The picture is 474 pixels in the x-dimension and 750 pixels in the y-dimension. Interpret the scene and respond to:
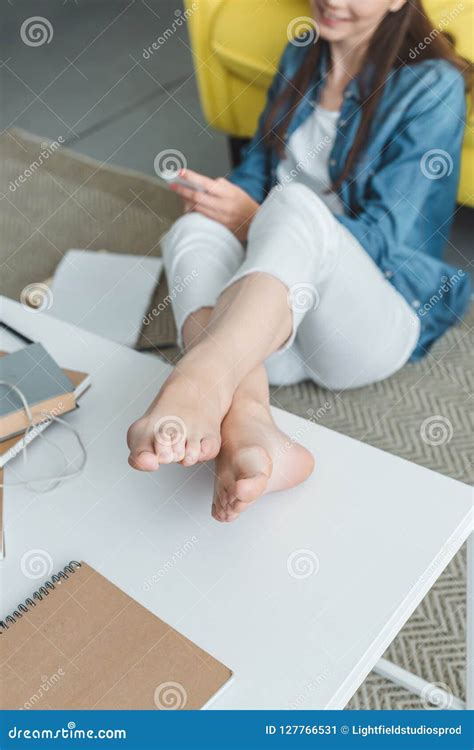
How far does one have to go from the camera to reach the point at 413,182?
1.28 m

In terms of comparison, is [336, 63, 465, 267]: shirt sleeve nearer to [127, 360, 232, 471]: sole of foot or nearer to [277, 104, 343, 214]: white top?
[277, 104, 343, 214]: white top

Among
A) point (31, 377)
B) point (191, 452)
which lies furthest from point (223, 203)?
point (191, 452)

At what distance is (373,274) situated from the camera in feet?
3.97

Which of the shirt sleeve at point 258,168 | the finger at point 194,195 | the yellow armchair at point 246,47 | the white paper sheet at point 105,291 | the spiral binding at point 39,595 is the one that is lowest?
the spiral binding at point 39,595

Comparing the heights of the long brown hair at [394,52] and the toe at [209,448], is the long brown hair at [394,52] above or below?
above

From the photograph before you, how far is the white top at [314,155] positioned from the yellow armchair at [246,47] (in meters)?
0.30

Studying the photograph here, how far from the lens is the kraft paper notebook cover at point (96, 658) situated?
626mm

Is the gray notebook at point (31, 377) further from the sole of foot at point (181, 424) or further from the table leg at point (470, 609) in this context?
the table leg at point (470, 609)

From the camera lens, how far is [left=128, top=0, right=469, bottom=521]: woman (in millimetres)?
1024

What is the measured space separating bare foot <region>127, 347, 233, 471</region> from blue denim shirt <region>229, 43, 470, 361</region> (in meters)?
0.46

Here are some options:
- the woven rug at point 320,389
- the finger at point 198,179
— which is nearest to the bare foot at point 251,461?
the woven rug at point 320,389

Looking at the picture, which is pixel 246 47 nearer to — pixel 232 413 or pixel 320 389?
pixel 320 389

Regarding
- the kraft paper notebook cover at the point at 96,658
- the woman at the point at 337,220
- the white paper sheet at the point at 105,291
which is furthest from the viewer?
the white paper sheet at the point at 105,291

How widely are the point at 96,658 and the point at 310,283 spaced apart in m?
0.58
